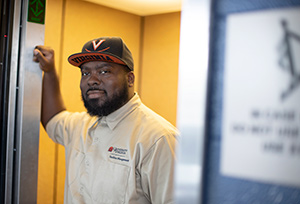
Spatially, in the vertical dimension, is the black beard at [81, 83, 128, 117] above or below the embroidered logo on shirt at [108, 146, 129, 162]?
above

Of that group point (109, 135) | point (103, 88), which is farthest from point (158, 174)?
point (103, 88)

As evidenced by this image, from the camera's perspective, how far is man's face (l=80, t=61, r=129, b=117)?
2181 millimetres

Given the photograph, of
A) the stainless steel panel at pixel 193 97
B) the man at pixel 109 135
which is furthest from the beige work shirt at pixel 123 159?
the stainless steel panel at pixel 193 97

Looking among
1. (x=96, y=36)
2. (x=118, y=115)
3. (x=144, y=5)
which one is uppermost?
(x=144, y=5)

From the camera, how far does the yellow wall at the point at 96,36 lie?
3.00 m

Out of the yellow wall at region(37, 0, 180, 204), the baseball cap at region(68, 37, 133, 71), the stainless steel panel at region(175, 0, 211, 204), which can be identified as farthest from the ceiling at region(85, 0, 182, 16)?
the stainless steel panel at region(175, 0, 211, 204)

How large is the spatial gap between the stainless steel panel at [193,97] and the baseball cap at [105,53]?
1313 mm

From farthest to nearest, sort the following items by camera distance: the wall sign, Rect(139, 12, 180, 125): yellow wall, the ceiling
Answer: Rect(139, 12, 180, 125): yellow wall
the ceiling
the wall sign

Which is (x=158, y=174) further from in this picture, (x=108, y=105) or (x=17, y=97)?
(x=17, y=97)

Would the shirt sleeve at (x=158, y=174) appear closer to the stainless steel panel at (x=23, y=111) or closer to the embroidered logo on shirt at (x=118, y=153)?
the embroidered logo on shirt at (x=118, y=153)

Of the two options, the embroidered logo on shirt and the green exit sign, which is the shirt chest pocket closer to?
the embroidered logo on shirt

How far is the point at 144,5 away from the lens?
3.52 metres

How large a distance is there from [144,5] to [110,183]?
214 cm

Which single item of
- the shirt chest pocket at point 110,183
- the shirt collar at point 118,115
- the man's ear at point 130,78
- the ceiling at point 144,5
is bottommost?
the shirt chest pocket at point 110,183
